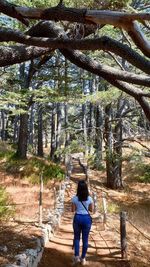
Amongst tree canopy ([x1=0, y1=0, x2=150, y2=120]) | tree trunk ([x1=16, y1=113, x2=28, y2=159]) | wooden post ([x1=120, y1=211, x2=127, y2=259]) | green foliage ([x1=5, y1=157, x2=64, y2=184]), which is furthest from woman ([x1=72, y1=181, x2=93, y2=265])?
tree trunk ([x1=16, y1=113, x2=28, y2=159])

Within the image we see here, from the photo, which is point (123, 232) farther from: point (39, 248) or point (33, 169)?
point (33, 169)

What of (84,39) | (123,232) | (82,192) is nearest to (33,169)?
(123,232)

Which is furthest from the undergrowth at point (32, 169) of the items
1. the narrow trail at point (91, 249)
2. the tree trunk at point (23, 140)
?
the narrow trail at point (91, 249)

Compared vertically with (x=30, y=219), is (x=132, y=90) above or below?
Result: above

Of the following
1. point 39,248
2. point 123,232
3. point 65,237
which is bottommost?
point 65,237

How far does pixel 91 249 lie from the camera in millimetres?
9586

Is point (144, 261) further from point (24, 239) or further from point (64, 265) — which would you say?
point (24, 239)

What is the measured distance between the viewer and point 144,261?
9492 mm

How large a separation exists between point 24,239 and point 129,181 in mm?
18629

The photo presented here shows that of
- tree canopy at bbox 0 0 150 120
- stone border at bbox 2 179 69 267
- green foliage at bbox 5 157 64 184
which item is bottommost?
stone border at bbox 2 179 69 267

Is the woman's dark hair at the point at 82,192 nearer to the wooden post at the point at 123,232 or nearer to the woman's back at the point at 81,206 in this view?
the woman's back at the point at 81,206

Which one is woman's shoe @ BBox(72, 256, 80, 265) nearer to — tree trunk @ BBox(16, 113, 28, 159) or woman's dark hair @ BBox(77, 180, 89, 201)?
woman's dark hair @ BBox(77, 180, 89, 201)

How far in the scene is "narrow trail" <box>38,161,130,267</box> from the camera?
8.35 m

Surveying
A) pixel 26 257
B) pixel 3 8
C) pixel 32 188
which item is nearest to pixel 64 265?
pixel 26 257
